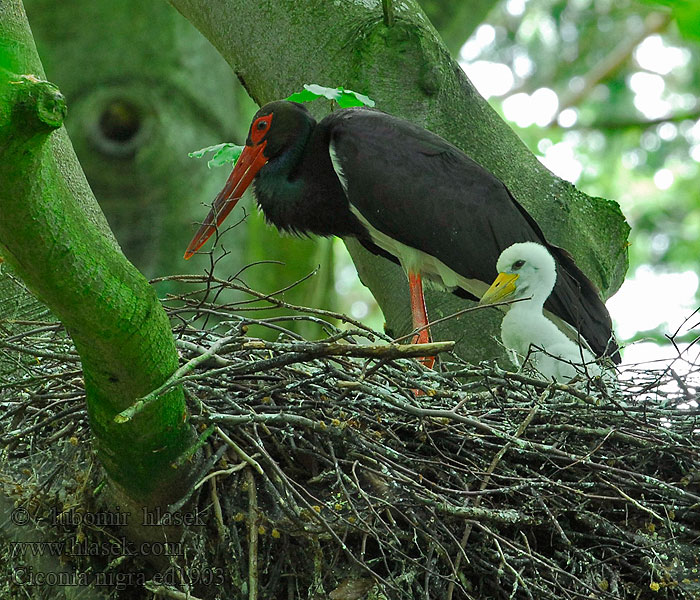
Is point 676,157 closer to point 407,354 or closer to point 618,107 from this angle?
Result: point 618,107

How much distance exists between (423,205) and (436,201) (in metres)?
0.06

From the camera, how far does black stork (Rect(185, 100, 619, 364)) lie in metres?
4.00

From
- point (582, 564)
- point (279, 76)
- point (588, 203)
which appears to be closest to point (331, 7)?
point (279, 76)

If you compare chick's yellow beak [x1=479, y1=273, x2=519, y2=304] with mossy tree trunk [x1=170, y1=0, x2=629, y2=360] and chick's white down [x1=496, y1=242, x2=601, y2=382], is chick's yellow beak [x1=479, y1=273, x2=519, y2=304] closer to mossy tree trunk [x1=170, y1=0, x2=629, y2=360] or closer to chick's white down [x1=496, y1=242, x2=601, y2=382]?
chick's white down [x1=496, y1=242, x2=601, y2=382]

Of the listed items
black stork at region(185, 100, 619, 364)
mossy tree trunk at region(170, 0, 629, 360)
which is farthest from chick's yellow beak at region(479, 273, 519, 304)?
mossy tree trunk at region(170, 0, 629, 360)

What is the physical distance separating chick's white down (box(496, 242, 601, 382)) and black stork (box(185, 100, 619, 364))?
262 mm

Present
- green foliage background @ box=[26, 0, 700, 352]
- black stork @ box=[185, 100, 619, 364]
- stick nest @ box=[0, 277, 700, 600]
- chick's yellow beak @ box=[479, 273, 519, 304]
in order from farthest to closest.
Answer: green foliage background @ box=[26, 0, 700, 352] → black stork @ box=[185, 100, 619, 364] → chick's yellow beak @ box=[479, 273, 519, 304] → stick nest @ box=[0, 277, 700, 600]

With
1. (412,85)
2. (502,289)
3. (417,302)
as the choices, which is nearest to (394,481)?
(502,289)

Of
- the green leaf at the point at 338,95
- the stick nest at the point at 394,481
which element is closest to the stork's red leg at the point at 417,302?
the green leaf at the point at 338,95

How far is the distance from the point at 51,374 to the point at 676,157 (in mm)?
10762

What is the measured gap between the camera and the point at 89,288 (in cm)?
178

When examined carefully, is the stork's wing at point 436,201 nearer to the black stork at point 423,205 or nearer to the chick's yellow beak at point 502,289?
the black stork at point 423,205

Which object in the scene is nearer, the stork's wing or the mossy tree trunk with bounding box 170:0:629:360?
the stork's wing

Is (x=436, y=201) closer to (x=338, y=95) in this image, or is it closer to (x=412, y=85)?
(x=412, y=85)
